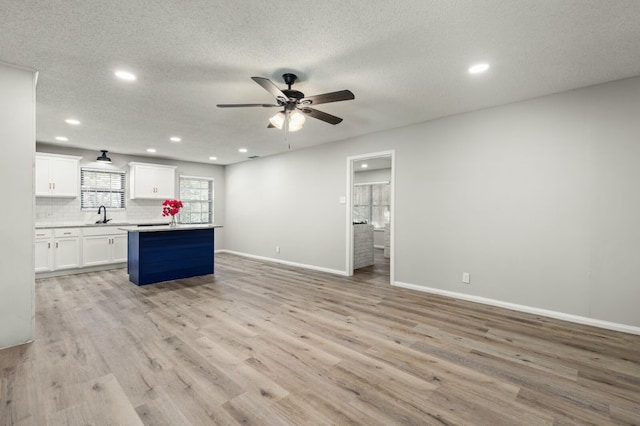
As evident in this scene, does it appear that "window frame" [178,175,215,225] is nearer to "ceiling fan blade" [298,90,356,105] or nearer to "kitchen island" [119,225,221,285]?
"kitchen island" [119,225,221,285]

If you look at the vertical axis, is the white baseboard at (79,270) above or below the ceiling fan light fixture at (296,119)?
below

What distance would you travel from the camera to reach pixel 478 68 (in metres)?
2.83

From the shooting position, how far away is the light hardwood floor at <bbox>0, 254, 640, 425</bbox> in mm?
1777

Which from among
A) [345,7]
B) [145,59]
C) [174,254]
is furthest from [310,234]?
[345,7]

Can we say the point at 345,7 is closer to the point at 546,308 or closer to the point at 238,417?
the point at 238,417

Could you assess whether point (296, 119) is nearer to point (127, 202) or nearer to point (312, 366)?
point (312, 366)

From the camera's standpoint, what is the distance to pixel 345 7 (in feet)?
6.57

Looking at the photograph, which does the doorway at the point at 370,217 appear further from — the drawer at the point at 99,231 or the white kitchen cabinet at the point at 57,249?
the white kitchen cabinet at the point at 57,249

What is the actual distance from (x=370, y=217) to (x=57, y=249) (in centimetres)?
790

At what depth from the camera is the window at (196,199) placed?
8.16 meters

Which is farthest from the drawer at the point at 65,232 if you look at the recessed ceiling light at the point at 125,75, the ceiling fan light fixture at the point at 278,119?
the ceiling fan light fixture at the point at 278,119

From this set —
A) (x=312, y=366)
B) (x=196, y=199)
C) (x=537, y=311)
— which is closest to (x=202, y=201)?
(x=196, y=199)

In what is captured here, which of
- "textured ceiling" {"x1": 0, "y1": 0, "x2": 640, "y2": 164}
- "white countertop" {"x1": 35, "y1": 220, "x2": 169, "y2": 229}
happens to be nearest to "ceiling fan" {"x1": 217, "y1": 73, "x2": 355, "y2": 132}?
"textured ceiling" {"x1": 0, "y1": 0, "x2": 640, "y2": 164}

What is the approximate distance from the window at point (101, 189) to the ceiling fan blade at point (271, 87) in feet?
19.5
